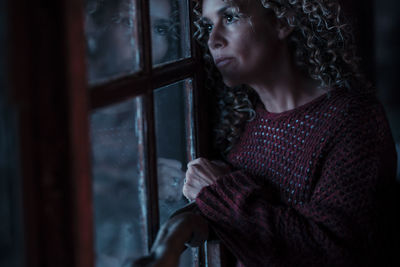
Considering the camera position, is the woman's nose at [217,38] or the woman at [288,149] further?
the woman's nose at [217,38]

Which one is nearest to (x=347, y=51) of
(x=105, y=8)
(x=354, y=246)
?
(x=354, y=246)

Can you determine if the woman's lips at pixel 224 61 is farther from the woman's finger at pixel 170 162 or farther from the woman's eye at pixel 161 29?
the woman's finger at pixel 170 162

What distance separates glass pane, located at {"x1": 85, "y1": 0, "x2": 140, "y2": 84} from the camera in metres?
0.70

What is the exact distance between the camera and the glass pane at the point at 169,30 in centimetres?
99

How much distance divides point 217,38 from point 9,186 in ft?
2.93

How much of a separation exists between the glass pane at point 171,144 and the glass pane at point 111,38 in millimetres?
169

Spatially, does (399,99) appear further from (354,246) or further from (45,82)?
(45,82)

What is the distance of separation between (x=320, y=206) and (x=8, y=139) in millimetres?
852

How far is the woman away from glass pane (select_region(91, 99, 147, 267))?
2.7 inches

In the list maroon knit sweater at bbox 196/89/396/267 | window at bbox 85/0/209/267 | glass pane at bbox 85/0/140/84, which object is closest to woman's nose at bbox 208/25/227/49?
window at bbox 85/0/209/267

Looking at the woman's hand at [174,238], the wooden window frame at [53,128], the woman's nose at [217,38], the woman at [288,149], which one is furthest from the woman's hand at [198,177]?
the wooden window frame at [53,128]

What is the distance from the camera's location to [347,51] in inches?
55.5

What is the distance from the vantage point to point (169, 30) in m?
1.11

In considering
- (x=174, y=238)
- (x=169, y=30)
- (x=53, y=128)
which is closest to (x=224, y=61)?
(x=169, y=30)
